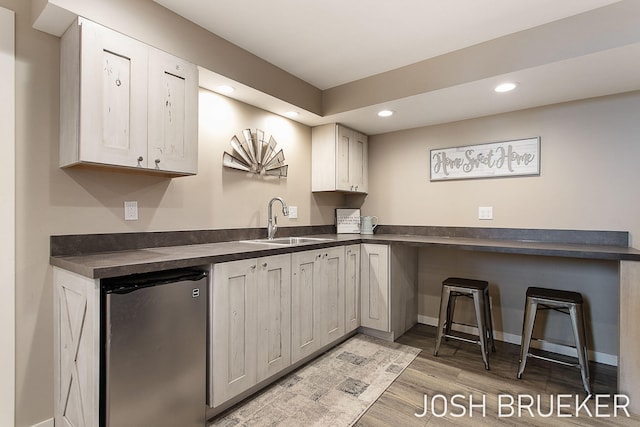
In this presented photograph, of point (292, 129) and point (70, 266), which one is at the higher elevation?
point (292, 129)

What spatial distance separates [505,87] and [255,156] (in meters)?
2.11

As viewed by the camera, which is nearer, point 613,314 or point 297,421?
point 297,421

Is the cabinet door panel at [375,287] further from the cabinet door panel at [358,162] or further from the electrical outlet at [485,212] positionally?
the electrical outlet at [485,212]

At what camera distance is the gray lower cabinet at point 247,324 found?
182cm

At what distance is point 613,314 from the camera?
252cm

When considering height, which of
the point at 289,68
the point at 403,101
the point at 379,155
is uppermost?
the point at 289,68

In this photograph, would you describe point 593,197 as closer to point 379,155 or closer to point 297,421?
point 379,155

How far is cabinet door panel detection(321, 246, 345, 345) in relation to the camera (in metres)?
2.64

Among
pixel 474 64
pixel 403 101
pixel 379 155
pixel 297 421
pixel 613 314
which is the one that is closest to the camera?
pixel 297 421

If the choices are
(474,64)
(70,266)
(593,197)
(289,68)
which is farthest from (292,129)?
(593,197)

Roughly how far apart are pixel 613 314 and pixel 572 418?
113 cm

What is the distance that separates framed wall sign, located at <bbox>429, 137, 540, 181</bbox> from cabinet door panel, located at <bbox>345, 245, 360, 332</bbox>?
4.20 feet

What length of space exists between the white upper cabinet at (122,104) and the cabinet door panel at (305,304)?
1.06m

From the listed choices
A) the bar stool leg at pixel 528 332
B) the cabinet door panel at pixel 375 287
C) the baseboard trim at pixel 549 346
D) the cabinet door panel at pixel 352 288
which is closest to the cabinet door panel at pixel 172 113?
the cabinet door panel at pixel 352 288
